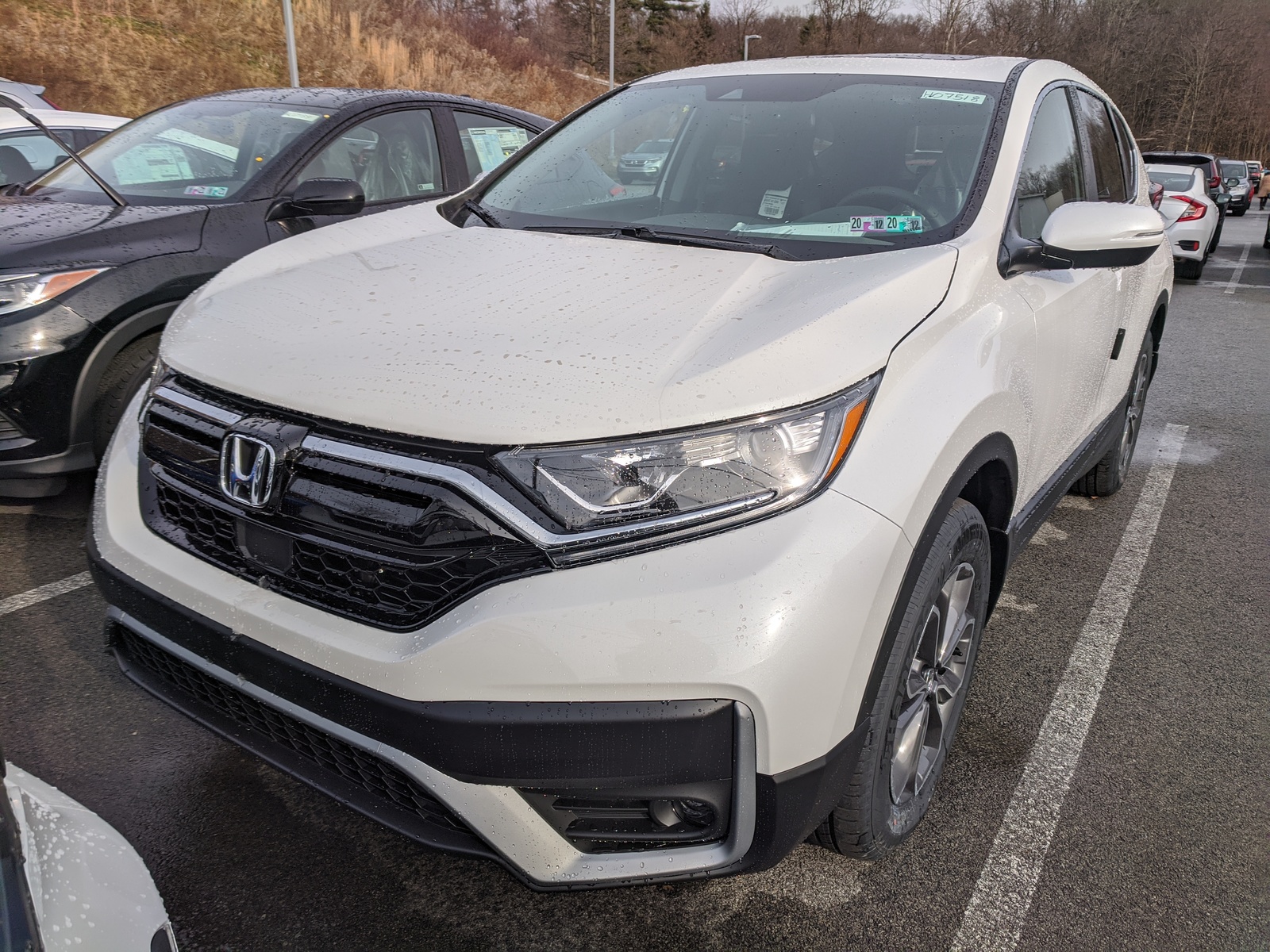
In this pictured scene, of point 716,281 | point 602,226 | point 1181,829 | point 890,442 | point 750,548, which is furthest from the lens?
point 602,226

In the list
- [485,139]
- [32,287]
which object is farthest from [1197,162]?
[32,287]

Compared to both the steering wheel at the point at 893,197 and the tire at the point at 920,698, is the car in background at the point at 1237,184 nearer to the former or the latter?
the steering wheel at the point at 893,197

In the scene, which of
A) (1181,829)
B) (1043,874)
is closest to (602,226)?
(1043,874)

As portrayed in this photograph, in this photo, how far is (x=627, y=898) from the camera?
2.07m

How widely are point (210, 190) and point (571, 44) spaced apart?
2299 inches

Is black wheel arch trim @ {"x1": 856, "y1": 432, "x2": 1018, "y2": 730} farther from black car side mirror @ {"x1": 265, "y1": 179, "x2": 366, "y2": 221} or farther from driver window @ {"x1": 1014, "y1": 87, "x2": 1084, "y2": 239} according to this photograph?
black car side mirror @ {"x1": 265, "y1": 179, "x2": 366, "y2": 221}

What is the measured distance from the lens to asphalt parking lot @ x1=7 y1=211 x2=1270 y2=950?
1.96 metres

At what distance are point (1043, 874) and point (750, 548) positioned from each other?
1.22 meters

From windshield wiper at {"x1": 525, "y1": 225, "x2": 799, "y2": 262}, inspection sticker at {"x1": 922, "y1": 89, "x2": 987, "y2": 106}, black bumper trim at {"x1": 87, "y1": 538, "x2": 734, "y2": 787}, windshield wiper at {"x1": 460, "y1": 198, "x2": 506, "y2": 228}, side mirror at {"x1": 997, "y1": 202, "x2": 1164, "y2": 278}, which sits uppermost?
inspection sticker at {"x1": 922, "y1": 89, "x2": 987, "y2": 106}

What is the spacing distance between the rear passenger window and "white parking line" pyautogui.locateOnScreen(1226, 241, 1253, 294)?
380 inches

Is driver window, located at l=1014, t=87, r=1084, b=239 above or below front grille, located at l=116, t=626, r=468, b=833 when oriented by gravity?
above

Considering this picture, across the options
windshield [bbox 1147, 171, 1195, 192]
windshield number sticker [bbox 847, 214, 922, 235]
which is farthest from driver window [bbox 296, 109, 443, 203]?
windshield [bbox 1147, 171, 1195, 192]

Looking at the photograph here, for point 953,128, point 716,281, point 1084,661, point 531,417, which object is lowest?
point 1084,661

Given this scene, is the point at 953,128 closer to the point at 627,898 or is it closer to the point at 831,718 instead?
the point at 831,718
